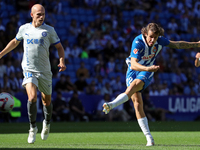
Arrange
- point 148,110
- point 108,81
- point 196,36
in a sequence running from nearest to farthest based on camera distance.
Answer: point 148,110 < point 108,81 < point 196,36

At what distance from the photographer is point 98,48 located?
20000 mm

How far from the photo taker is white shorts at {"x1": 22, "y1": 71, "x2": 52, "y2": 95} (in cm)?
750

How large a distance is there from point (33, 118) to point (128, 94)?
6.04ft

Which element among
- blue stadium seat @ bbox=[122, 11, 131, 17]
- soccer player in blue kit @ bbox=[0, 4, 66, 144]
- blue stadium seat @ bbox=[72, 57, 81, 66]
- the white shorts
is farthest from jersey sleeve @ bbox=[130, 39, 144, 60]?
blue stadium seat @ bbox=[122, 11, 131, 17]

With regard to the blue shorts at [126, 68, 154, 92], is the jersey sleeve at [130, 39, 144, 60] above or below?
above

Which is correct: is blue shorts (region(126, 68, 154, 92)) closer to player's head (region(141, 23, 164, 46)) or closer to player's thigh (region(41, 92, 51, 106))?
player's head (region(141, 23, 164, 46))

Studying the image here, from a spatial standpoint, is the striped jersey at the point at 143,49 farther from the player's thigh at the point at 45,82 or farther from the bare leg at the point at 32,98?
the bare leg at the point at 32,98

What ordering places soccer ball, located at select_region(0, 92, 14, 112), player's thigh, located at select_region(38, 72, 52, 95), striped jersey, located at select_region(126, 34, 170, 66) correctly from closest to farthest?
1. striped jersey, located at select_region(126, 34, 170, 66)
2. player's thigh, located at select_region(38, 72, 52, 95)
3. soccer ball, located at select_region(0, 92, 14, 112)

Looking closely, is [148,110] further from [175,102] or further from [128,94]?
[128,94]

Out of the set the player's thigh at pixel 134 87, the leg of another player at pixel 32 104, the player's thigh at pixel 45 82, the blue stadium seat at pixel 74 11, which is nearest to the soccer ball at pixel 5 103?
the player's thigh at pixel 45 82

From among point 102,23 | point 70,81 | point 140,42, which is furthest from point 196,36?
point 140,42

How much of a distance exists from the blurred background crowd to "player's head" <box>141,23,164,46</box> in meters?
9.19

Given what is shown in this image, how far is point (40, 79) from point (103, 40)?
12.7 metres

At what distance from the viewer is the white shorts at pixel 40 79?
7.50m
